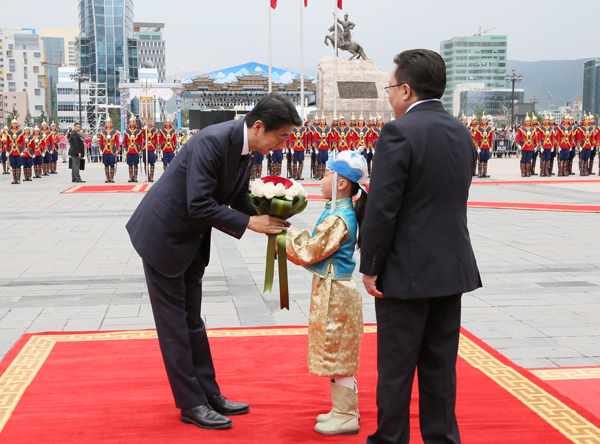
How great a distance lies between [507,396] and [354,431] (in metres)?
0.98

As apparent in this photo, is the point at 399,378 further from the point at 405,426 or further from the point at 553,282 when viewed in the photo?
the point at 553,282

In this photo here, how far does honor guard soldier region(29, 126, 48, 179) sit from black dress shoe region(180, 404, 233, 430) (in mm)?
18981

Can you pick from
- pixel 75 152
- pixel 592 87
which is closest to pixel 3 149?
pixel 75 152

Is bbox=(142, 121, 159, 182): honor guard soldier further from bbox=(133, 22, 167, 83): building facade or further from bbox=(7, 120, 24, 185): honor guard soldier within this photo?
bbox=(133, 22, 167, 83): building facade

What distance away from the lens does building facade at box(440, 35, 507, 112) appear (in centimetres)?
17650

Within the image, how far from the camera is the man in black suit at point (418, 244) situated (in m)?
2.42

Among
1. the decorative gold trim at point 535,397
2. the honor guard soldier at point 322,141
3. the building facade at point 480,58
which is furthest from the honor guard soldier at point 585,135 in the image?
the building facade at point 480,58

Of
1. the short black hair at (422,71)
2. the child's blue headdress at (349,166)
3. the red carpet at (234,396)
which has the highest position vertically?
the short black hair at (422,71)

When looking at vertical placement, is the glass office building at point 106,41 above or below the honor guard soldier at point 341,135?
above

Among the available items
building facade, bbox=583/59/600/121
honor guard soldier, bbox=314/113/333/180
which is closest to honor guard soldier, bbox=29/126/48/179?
honor guard soldier, bbox=314/113/333/180

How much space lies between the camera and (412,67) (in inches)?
97.3

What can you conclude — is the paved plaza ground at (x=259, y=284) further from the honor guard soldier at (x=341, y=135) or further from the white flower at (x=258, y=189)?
the honor guard soldier at (x=341, y=135)

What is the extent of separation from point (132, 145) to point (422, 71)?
17983 mm

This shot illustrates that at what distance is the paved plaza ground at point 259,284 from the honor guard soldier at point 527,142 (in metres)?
9.13
